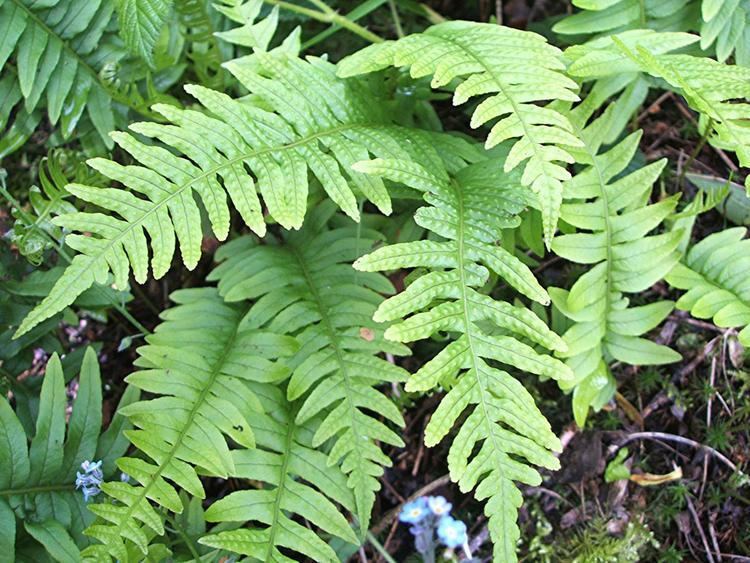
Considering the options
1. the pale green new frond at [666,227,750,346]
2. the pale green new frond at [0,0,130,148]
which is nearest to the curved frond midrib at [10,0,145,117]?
the pale green new frond at [0,0,130,148]

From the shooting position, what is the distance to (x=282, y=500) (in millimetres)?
1959

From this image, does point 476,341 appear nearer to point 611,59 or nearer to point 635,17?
point 611,59

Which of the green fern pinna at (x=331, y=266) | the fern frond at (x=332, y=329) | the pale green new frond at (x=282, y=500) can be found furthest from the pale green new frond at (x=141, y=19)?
the pale green new frond at (x=282, y=500)

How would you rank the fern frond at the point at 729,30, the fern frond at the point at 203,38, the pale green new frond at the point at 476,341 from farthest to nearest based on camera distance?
the fern frond at the point at 203,38, the fern frond at the point at 729,30, the pale green new frond at the point at 476,341

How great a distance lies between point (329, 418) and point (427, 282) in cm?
47

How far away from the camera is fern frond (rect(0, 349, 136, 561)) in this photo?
195cm

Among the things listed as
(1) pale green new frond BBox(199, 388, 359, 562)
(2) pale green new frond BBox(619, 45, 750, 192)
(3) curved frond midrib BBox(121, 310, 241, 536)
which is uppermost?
(2) pale green new frond BBox(619, 45, 750, 192)

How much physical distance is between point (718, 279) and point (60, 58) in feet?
7.41

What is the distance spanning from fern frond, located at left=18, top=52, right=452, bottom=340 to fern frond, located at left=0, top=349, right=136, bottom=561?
390mm

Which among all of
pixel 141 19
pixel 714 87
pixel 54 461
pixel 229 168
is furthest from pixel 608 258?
pixel 54 461

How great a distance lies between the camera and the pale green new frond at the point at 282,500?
6.15ft

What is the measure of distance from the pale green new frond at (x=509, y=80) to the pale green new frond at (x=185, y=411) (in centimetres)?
82

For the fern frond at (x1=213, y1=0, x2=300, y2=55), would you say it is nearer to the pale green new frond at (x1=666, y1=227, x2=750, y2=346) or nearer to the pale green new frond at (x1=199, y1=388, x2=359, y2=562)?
the pale green new frond at (x1=199, y1=388, x2=359, y2=562)

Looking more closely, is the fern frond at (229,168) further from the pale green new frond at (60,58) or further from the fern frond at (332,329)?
the pale green new frond at (60,58)
